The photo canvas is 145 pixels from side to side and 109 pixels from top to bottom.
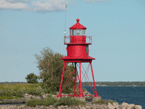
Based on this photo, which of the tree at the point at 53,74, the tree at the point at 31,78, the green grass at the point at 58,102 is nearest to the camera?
the green grass at the point at 58,102

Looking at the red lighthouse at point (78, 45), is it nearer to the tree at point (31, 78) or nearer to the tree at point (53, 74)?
the tree at point (53, 74)

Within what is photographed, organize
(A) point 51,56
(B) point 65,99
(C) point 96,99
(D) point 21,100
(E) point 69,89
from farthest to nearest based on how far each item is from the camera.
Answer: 1. (A) point 51,56
2. (E) point 69,89
3. (D) point 21,100
4. (C) point 96,99
5. (B) point 65,99

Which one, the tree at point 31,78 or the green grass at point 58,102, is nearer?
the green grass at point 58,102

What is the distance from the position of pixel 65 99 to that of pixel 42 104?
2.98 m

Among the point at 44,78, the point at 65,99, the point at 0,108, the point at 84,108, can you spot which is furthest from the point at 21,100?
the point at 84,108

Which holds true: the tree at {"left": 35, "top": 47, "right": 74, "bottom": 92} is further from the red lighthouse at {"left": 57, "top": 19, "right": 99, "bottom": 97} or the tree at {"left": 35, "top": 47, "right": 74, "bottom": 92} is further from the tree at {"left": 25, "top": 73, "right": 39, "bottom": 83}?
the tree at {"left": 25, "top": 73, "right": 39, "bottom": 83}

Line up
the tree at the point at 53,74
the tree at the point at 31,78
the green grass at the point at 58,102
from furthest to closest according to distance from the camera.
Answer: the tree at the point at 31,78, the tree at the point at 53,74, the green grass at the point at 58,102

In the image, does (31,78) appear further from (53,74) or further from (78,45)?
(78,45)

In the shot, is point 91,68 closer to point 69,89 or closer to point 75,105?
point 75,105

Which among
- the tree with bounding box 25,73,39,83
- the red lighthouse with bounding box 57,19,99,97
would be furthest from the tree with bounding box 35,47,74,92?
the tree with bounding box 25,73,39,83

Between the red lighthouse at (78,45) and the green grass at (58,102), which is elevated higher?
the red lighthouse at (78,45)

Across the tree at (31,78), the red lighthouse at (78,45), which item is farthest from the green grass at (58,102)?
the tree at (31,78)

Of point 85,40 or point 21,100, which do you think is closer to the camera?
point 85,40

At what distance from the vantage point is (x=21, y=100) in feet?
152
